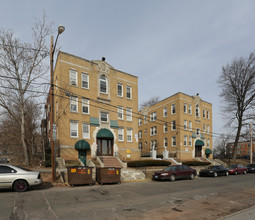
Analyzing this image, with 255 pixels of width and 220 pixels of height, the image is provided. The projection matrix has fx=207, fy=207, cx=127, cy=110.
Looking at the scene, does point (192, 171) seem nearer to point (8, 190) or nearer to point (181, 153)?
point (8, 190)

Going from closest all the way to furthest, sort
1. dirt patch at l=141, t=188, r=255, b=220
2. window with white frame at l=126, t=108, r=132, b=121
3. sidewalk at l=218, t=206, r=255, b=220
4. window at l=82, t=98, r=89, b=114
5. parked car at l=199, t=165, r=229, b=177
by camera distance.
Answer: sidewalk at l=218, t=206, r=255, b=220
dirt patch at l=141, t=188, r=255, b=220
parked car at l=199, t=165, r=229, b=177
window at l=82, t=98, r=89, b=114
window with white frame at l=126, t=108, r=132, b=121

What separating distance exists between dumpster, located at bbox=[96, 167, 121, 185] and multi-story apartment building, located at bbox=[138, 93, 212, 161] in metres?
20.8

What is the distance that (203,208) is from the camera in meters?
8.11

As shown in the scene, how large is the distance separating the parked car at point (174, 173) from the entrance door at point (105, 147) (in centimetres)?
888

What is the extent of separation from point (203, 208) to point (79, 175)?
8.27 meters

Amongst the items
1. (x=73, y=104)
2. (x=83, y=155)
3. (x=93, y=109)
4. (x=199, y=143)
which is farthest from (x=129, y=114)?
(x=199, y=143)

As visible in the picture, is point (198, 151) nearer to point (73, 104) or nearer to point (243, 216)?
point (73, 104)

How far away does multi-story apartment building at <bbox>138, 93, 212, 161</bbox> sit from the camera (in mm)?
36406

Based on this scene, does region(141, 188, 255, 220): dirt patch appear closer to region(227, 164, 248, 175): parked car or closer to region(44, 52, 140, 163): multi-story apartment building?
region(44, 52, 140, 163): multi-story apartment building

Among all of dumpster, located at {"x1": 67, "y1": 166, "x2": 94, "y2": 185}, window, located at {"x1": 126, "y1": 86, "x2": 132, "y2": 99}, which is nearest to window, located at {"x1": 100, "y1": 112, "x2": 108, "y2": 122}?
window, located at {"x1": 126, "y1": 86, "x2": 132, "y2": 99}

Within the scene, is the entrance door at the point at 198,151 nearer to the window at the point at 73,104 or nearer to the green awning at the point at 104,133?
the green awning at the point at 104,133

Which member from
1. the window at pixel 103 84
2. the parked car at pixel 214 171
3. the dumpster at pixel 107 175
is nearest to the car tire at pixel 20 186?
the dumpster at pixel 107 175

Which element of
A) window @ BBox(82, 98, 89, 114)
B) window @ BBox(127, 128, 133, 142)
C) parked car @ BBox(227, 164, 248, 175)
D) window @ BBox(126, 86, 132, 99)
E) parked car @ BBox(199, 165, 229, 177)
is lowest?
parked car @ BBox(227, 164, 248, 175)

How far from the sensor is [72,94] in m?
23.0
